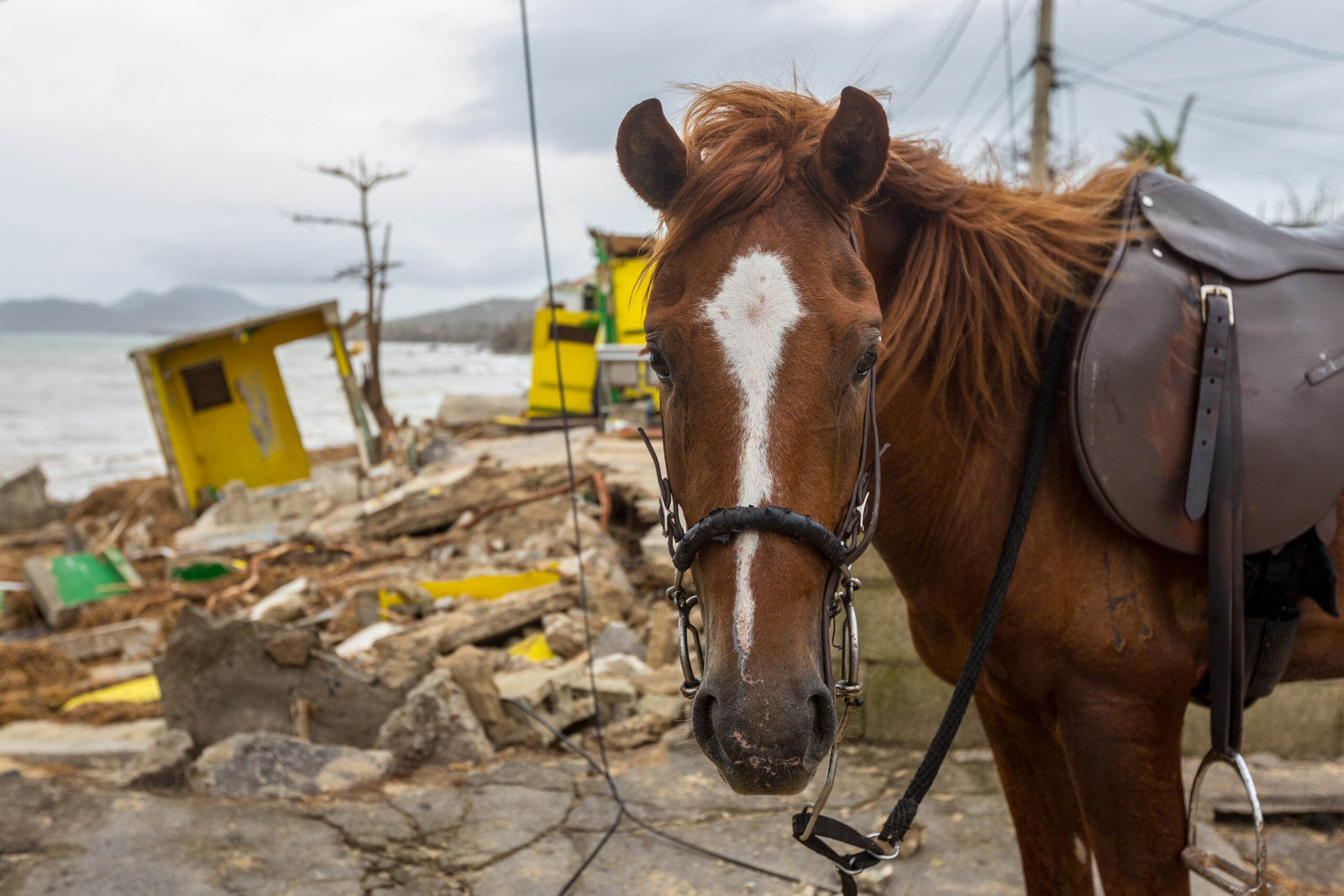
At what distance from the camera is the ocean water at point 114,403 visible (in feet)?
60.0

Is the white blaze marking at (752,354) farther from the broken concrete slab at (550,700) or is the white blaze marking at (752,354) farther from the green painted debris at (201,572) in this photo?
the green painted debris at (201,572)

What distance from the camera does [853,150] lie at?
53.0 inches

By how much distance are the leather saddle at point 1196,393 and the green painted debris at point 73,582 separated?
844 cm

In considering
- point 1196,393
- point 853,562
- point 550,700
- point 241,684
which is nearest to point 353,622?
point 241,684

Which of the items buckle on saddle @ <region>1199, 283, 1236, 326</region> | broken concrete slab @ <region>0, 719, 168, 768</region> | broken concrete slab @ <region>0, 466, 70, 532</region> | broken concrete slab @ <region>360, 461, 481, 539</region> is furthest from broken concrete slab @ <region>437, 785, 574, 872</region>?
broken concrete slab @ <region>0, 466, 70, 532</region>

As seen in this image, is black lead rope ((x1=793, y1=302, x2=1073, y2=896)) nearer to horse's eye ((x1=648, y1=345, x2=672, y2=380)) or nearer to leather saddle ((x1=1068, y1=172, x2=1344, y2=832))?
leather saddle ((x1=1068, y1=172, x2=1344, y2=832))

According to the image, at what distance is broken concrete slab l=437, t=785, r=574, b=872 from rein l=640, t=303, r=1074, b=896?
180cm

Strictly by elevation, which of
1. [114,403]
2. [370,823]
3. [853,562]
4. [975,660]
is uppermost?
[114,403]

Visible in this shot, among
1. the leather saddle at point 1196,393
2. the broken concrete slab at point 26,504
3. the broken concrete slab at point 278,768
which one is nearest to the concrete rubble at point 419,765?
the broken concrete slab at point 278,768

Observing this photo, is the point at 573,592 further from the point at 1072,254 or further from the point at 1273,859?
the point at 1072,254

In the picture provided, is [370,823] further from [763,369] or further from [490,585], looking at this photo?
[490,585]

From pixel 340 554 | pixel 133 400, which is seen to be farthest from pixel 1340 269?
pixel 133 400

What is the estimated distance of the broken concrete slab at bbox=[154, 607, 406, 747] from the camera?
3842 millimetres

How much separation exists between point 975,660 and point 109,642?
22.4 feet
